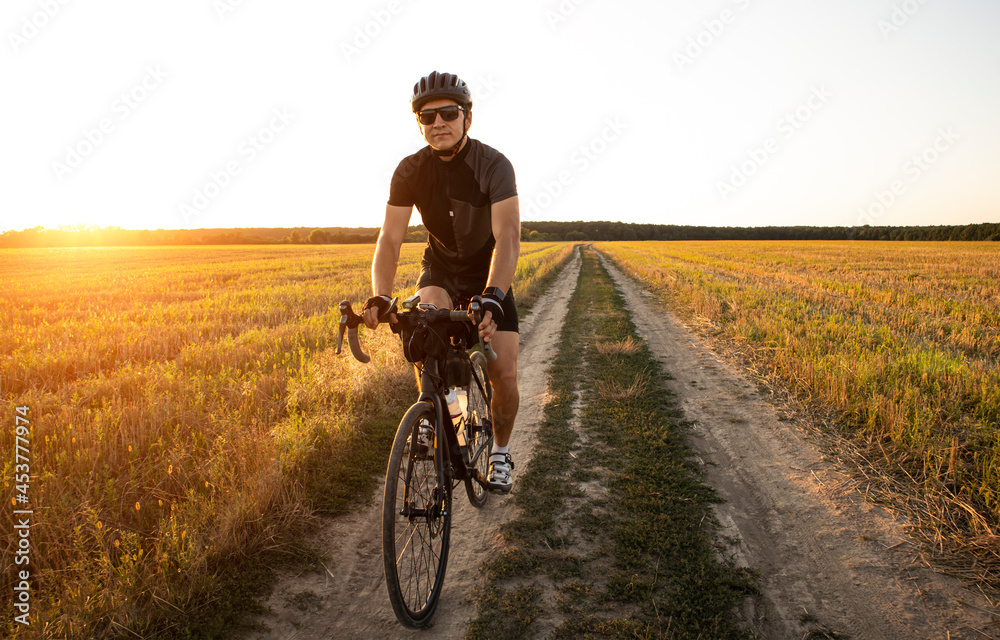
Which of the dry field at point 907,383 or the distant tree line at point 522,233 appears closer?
the dry field at point 907,383

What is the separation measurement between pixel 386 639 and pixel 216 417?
10.2 feet

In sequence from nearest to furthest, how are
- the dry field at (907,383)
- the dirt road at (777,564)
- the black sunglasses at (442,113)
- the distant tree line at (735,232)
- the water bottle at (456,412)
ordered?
the dirt road at (777,564), the water bottle at (456,412), the black sunglasses at (442,113), the dry field at (907,383), the distant tree line at (735,232)

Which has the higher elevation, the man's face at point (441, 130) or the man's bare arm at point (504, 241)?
the man's face at point (441, 130)

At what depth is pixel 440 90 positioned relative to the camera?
2.94m

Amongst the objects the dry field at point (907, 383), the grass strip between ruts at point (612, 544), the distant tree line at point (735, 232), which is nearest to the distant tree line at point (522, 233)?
the distant tree line at point (735, 232)

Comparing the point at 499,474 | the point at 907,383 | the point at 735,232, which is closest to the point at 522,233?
the point at 735,232

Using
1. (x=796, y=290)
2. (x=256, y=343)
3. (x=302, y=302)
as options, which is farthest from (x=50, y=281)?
(x=796, y=290)

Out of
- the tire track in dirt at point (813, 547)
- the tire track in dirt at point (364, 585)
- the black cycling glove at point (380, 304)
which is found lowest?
the tire track in dirt at point (364, 585)

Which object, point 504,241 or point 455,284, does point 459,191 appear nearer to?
point 504,241

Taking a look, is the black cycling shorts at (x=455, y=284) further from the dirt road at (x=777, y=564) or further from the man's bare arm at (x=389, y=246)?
the dirt road at (x=777, y=564)

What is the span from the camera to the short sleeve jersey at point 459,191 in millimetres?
3125

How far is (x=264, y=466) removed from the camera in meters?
3.52

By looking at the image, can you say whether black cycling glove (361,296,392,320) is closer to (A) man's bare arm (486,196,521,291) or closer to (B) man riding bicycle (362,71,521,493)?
(B) man riding bicycle (362,71,521,493)

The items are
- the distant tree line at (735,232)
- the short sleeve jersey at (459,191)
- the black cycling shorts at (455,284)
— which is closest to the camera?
the short sleeve jersey at (459,191)
